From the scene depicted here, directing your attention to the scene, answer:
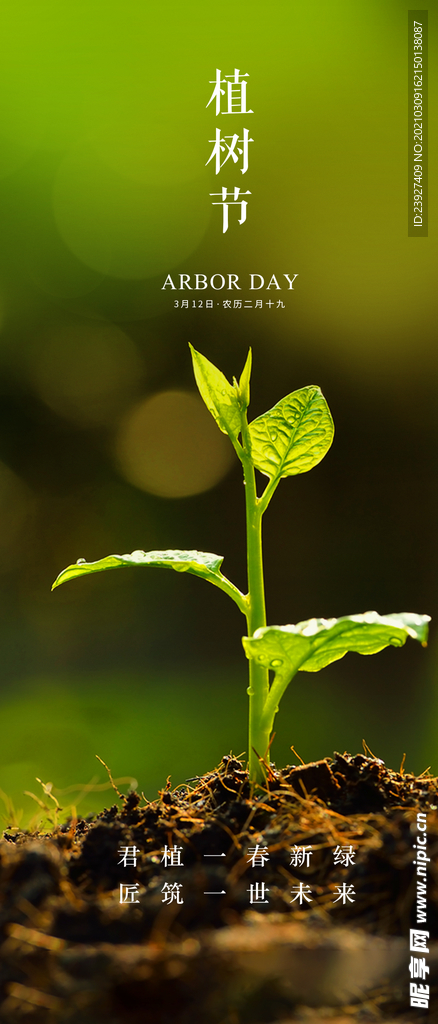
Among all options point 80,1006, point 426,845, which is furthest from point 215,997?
point 426,845

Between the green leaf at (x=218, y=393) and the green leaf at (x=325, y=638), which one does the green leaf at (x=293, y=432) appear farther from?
the green leaf at (x=325, y=638)

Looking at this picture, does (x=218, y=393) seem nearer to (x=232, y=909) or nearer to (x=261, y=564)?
(x=261, y=564)

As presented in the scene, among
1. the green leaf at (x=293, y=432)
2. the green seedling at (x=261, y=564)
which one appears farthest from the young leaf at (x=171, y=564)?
the green leaf at (x=293, y=432)

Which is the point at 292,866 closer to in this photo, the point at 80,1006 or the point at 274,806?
the point at 274,806

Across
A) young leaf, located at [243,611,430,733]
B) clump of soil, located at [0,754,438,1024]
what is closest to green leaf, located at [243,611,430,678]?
young leaf, located at [243,611,430,733]

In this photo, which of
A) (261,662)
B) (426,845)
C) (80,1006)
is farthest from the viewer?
(261,662)

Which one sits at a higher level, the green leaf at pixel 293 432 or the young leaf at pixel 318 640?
the green leaf at pixel 293 432
